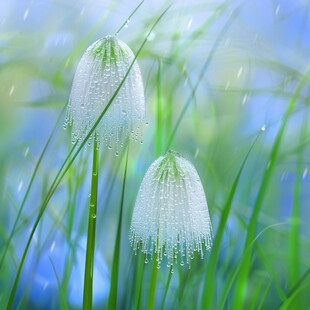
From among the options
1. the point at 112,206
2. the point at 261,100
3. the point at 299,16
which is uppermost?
the point at 299,16

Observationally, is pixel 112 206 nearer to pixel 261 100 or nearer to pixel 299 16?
pixel 261 100

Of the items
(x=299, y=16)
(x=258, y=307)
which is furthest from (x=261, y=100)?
(x=258, y=307)

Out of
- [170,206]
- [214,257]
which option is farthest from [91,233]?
[214,257]

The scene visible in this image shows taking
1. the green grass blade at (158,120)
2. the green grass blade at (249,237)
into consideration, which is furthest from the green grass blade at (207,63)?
the green grass blade at (249,237)

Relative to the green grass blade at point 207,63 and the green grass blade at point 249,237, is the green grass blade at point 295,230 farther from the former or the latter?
the green grass blade at point 207,63

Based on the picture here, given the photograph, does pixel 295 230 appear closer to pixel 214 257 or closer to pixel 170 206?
pixel 214 257

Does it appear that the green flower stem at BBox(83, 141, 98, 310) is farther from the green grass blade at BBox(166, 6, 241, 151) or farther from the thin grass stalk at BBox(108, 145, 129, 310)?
the green grass blade at BBox(166, 6, 241, 151)
